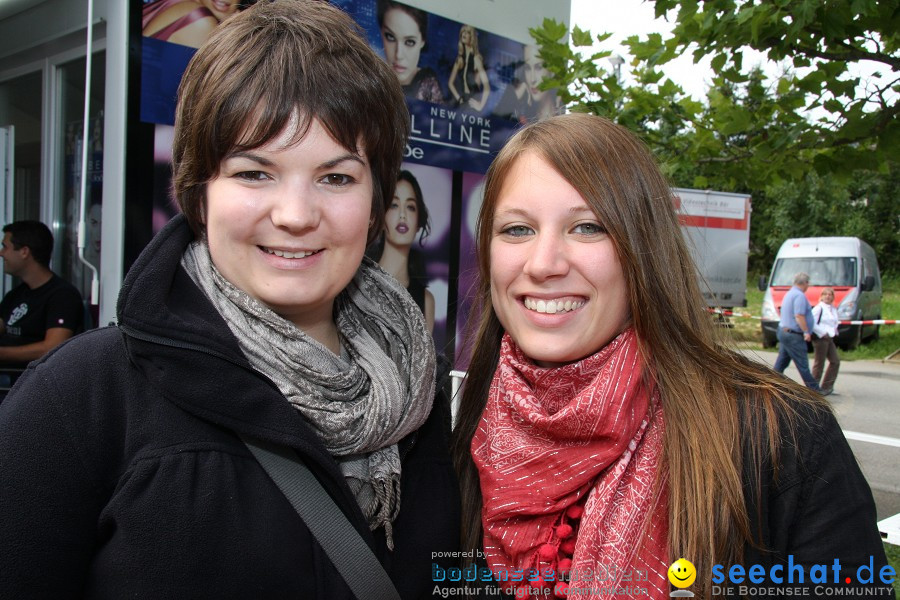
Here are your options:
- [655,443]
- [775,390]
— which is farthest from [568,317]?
[775,390]

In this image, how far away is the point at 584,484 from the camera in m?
1.56

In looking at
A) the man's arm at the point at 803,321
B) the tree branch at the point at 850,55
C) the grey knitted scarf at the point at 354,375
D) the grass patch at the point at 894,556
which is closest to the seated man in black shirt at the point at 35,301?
the grey knitted scarf at the point at 354,375

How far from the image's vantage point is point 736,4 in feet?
9.27

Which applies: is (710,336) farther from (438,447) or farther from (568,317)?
(438,447)

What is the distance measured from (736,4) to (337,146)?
2107mm

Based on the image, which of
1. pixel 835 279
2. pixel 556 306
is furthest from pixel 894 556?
pixel 835 279

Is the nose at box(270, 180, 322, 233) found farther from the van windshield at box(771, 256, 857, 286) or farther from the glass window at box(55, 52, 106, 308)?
the van windshield at box(771, 256, 857, 286)

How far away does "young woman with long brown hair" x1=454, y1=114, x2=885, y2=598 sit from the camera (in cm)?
142

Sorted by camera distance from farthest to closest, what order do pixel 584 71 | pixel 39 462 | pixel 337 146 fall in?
pixel 584 71, pixel 337 146, pixel 39 462

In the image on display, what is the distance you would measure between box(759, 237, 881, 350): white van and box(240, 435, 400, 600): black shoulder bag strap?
50.7 feet

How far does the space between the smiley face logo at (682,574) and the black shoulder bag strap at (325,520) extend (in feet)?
1.85

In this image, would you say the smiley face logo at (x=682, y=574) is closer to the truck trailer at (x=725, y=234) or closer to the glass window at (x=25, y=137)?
the glass window at (x=25, y=137)

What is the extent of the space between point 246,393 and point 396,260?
104 inches

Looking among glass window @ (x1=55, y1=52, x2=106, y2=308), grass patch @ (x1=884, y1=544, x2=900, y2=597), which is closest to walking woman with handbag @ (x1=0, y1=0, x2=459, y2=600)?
glass window @ (x1=55, y1=52, x2=106, y2=308)
